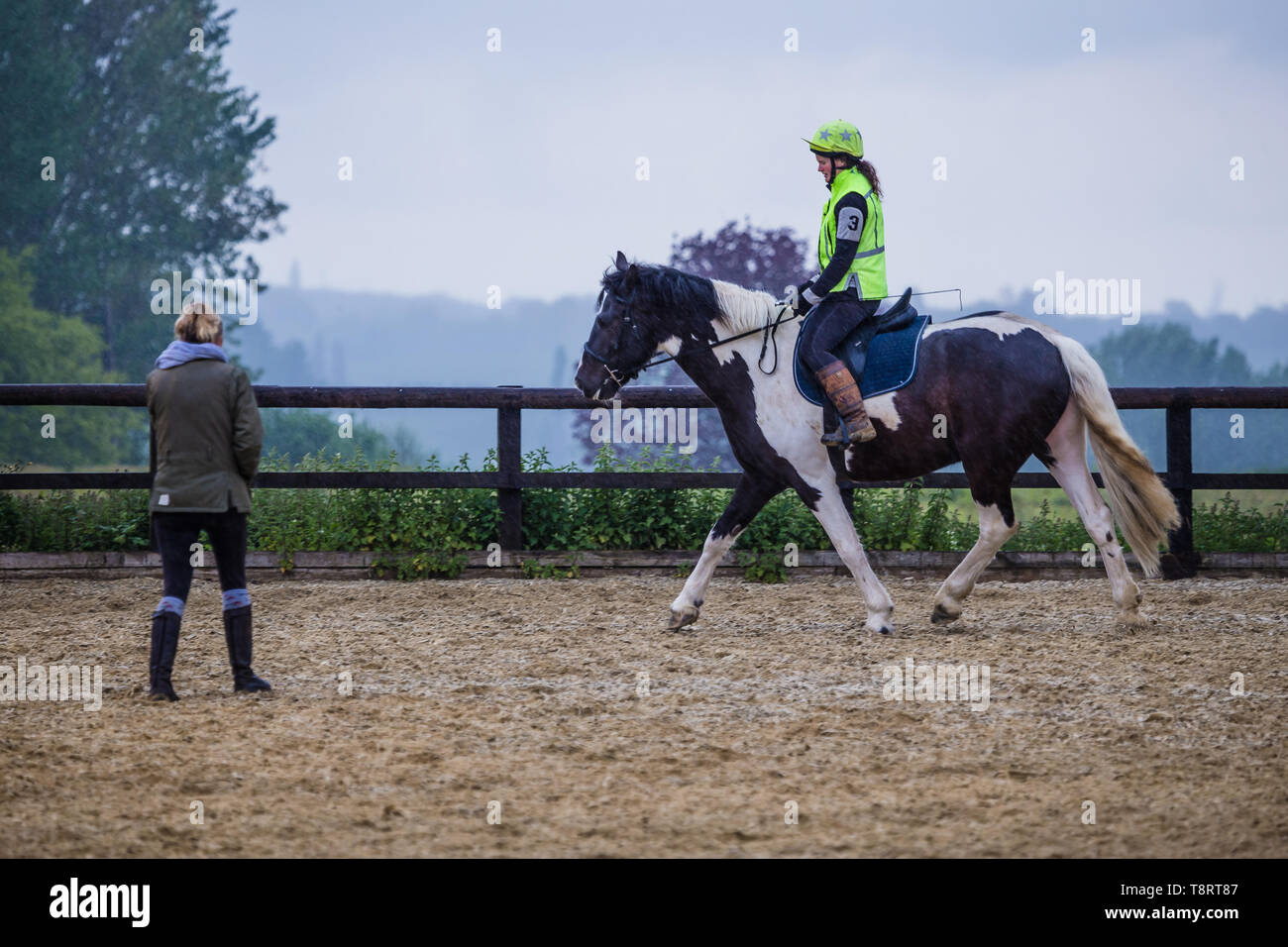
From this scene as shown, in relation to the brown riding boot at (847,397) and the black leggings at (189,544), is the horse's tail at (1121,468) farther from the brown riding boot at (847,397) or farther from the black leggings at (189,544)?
the black leggings at (189,544)

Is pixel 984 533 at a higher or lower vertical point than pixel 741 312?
lower

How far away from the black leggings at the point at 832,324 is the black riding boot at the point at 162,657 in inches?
144

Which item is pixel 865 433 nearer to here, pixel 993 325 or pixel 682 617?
pixel 993 325

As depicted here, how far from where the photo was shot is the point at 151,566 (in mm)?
Result: 9711

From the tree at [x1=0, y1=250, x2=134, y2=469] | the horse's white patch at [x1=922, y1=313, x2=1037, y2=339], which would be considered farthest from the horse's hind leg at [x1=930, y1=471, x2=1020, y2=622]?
the tree at [x1=0, y1=250, x2=134, y2=469]

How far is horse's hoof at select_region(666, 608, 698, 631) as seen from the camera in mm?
7254

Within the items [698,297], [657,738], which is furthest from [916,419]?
[657,738]

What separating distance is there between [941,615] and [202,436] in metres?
4.32

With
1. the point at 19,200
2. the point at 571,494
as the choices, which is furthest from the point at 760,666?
the point at 19,200

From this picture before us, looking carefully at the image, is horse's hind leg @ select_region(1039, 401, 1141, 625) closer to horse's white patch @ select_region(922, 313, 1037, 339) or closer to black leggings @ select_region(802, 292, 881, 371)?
horse's white patch @ select_region(922, 313, 1037, 339)

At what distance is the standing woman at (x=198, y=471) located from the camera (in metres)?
5.66

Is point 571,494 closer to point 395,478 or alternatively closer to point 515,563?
point 515,563

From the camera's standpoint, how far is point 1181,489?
30.7 ft

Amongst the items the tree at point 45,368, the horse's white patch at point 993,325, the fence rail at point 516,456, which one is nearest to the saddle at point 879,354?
the horse's white patch at point 993,325
